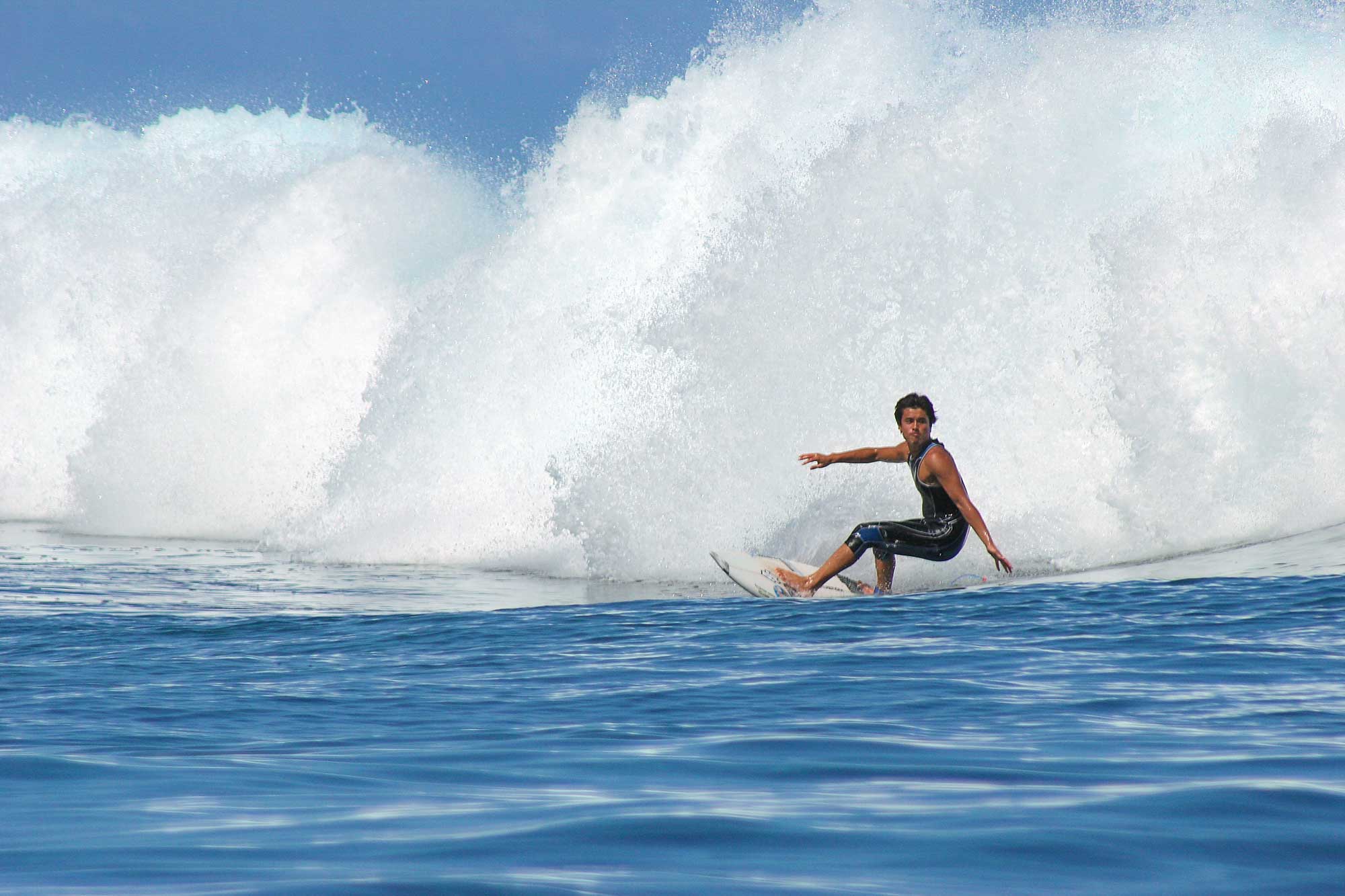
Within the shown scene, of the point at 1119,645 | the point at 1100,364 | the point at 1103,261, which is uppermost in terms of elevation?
the point at 1103,261

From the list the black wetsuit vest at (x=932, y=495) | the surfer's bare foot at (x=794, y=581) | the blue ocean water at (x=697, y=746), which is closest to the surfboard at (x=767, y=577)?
the surfer's bare foot at (x=794, y=581)

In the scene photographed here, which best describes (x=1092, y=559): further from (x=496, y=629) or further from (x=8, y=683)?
(x=8, y=683)

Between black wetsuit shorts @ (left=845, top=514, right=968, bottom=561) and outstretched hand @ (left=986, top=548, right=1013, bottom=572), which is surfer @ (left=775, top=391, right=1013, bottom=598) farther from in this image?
outstretched hand @ (left=986, top=548, right=1013, bottom=572)

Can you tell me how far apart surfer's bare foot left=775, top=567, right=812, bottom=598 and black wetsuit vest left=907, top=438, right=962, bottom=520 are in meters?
0.89

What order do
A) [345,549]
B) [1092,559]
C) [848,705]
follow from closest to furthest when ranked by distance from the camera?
[848,705] < [1092,559] < [345,549]

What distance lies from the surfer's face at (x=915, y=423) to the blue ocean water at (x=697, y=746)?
114cm

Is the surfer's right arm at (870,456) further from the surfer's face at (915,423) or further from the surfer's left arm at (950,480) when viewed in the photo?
the surfer's left arm at (950,480)

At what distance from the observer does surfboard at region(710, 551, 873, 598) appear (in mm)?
10898

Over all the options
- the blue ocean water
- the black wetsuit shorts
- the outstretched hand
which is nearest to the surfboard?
the black wetsuit shorts

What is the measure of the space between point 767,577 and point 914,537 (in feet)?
3.22

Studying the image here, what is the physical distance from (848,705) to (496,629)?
10.9 ft

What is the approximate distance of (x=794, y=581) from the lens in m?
10.9

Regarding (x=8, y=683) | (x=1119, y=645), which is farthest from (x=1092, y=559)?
(x=8, y=683)

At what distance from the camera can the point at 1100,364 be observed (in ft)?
47.1
